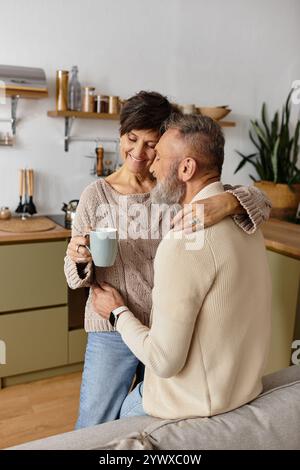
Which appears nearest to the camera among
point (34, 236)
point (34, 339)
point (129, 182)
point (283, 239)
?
point (129, 182)

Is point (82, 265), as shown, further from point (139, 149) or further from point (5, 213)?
point (5, 213)

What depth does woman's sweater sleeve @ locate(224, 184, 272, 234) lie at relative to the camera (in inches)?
45.6

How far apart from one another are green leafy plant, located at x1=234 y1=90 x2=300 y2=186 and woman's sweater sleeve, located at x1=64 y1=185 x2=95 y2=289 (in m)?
2.36

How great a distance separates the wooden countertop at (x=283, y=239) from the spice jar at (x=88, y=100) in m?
1.36

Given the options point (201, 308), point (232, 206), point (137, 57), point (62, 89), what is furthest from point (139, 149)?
point (137, 57)

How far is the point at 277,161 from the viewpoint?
143 inches

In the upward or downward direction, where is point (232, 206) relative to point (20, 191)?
upward

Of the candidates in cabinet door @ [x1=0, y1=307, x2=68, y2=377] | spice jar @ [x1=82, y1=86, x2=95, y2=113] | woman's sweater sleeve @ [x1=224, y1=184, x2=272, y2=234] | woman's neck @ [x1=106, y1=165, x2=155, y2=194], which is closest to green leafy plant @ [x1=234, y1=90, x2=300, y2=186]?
spice jar @ [x1=82, y1=86, x2=95, y2=113]

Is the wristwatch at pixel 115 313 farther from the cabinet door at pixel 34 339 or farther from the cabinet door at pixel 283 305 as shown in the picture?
the cabinet door at pixel 34 339

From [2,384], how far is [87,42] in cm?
223

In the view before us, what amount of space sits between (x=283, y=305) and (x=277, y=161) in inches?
64.7

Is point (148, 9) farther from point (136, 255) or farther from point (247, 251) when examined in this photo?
point (247, 251)

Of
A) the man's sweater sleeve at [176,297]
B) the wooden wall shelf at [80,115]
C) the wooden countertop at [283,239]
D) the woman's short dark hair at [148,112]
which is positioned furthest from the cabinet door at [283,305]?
the wooden wall shelf at [80,115]
